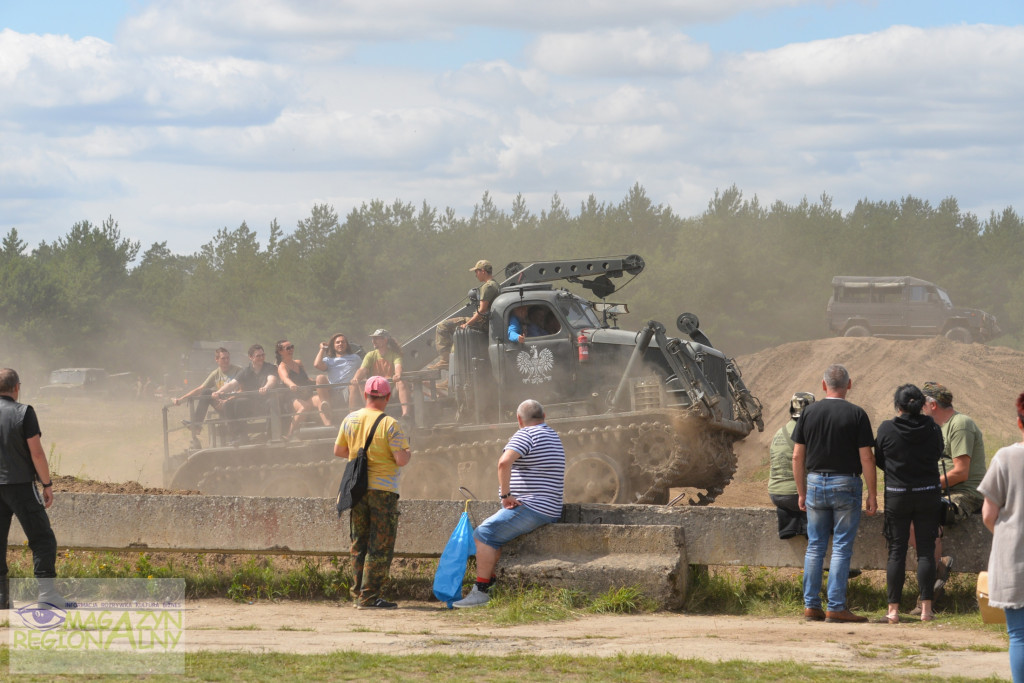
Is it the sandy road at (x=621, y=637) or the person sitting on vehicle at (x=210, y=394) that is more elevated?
the person sitting on vehicle at (x=210, y=394)

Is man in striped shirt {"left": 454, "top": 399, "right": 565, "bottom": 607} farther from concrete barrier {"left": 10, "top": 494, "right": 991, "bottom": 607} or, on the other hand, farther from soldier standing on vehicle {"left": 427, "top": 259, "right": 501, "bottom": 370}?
soldier standing on vehicle {"left": 427, "top": 259, "right": 501, "bottom": 370}

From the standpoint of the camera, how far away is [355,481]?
7.57m

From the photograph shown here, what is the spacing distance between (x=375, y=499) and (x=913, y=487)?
3.63 meters

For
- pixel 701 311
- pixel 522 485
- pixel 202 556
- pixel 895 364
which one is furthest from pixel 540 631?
pixel 701 311

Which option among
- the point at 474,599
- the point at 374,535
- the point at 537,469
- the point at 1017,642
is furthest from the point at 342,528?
the point at 1017,642

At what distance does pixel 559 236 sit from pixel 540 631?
54.0 metres

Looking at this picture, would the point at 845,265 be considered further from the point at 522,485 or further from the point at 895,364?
the point at 522,485

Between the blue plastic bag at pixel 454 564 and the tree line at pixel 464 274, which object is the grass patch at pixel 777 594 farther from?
the tree line at pixel 464 274

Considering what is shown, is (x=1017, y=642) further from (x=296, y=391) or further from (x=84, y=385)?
(x=84, y=385)

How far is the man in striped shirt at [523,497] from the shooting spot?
7.67 metres

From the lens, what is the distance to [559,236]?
60.2m

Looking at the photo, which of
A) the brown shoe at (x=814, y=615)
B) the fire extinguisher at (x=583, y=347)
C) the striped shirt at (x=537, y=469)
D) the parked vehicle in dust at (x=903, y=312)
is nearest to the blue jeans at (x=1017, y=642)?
the brown shoe at (x=814, y=615)

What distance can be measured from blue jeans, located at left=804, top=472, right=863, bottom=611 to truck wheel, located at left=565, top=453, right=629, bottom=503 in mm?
5951

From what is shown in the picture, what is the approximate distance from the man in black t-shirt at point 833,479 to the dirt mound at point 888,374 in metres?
16.3
